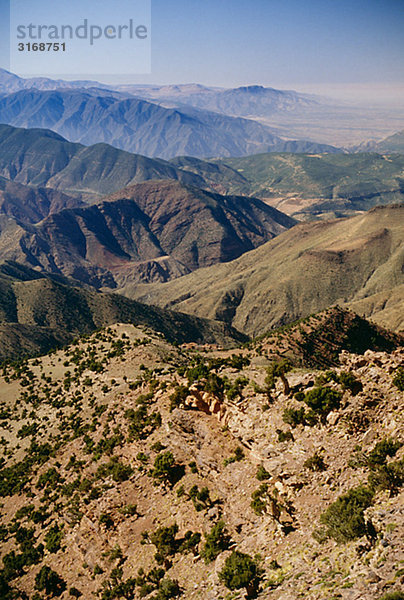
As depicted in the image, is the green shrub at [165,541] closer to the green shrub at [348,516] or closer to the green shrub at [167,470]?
the green shrub at [167,470]

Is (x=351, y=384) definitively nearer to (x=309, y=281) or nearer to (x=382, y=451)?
(x=382, y=451)

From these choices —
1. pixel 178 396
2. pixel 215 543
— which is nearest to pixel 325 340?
pixel 178 396

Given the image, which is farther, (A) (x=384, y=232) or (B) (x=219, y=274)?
(B) (x=219, y=274)

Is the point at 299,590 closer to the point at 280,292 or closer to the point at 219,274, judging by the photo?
the point at 280,292

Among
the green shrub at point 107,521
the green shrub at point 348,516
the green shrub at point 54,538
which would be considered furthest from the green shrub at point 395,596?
the green shrub at point 54,538

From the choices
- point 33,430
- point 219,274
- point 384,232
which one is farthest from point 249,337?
point 33,430

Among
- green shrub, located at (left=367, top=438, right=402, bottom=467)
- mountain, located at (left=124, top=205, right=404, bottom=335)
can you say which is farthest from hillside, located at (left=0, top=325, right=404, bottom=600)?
mountain, located at (left=124, top=205, right=404, bottom=335)
